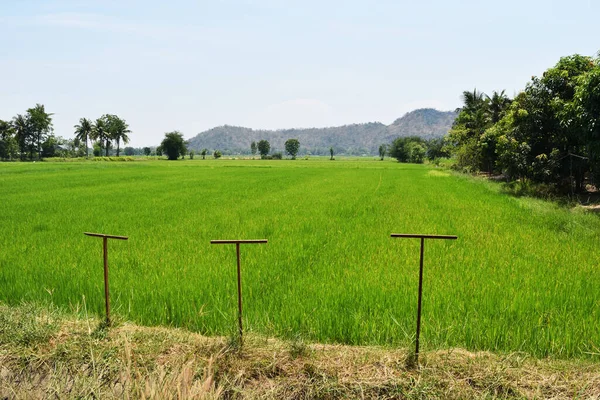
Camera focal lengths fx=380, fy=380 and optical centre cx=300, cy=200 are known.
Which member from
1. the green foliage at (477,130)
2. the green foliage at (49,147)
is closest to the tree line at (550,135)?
the green foliage at (477,130)

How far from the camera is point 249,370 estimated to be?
8.75 feet

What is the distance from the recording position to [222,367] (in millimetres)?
2686

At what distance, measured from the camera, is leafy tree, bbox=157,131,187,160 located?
82.4 metres

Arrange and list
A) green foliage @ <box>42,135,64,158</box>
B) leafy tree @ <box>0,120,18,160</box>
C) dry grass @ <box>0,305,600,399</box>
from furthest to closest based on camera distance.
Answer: green foliage @ <box>42,135,64,158</box> < leafy tree @ <box>0,120,18,160</box> < dry grass @ <box>0,305,600,399</box>

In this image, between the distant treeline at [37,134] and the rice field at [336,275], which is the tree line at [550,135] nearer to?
the rice field at [336,275]

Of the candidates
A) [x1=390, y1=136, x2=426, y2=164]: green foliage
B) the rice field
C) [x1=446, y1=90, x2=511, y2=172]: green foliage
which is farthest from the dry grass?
[x1=390, y1=136, x2=426, y2=164]: green foliage

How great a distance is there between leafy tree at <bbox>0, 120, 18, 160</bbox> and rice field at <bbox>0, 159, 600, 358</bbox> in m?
77.0

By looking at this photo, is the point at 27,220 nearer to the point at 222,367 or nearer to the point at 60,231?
the point at 60,231

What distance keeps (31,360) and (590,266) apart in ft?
21.8

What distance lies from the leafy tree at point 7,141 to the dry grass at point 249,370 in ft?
281

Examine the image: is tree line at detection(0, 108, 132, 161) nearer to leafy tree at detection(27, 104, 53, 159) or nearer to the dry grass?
leafy tree at detection(27, 104, 53, 159)

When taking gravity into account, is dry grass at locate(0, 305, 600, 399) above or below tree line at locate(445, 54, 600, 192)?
below

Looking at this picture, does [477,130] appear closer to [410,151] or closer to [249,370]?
[249,370]

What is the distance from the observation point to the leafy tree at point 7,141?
6981 cm
